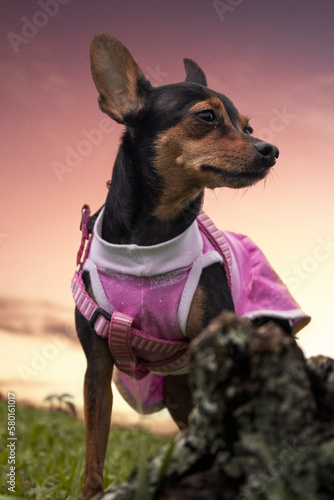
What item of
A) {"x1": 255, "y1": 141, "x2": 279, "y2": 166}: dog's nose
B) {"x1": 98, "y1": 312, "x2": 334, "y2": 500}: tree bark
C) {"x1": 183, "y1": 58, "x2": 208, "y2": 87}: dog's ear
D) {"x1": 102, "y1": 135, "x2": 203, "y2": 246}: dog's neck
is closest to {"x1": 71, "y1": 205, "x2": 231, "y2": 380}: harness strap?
{"x1": 102, "y1": 135, "x2": 203, "y2": 246}: dog's neck

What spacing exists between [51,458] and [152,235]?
2333 millimetres

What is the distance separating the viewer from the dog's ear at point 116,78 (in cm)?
366

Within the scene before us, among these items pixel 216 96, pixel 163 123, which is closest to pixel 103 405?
pixel 163 123

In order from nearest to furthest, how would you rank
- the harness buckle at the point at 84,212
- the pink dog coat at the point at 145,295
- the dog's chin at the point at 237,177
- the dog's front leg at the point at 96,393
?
the dog's front leg at the point at 96,393, the pink dog coat at the point at 145,295, the dog's chin at the point at 237,177, the harness buckle at the point at 84,212

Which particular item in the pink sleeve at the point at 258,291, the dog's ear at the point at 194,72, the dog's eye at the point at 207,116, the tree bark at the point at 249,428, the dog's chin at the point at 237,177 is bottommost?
the pink sleeve at the point at 258,291

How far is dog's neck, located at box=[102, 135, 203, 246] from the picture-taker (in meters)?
3.50

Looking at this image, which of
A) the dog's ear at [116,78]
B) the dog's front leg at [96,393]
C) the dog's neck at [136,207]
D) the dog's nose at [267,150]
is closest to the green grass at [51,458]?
the dog's front leg at [96,393]

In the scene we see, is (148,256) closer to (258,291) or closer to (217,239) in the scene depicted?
(217,239)

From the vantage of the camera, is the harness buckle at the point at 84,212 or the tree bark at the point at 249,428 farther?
the harness buckle at the point at 84,212

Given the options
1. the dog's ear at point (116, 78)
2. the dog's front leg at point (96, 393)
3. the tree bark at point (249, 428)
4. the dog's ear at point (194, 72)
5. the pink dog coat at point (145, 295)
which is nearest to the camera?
the tree bark at point (249, 428)

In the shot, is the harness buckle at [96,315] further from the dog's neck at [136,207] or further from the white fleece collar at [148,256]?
the dog's neck at [136,207]

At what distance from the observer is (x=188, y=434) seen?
1262mm

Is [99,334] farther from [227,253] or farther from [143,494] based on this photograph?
[143,494]

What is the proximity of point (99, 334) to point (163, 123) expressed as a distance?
135cm
